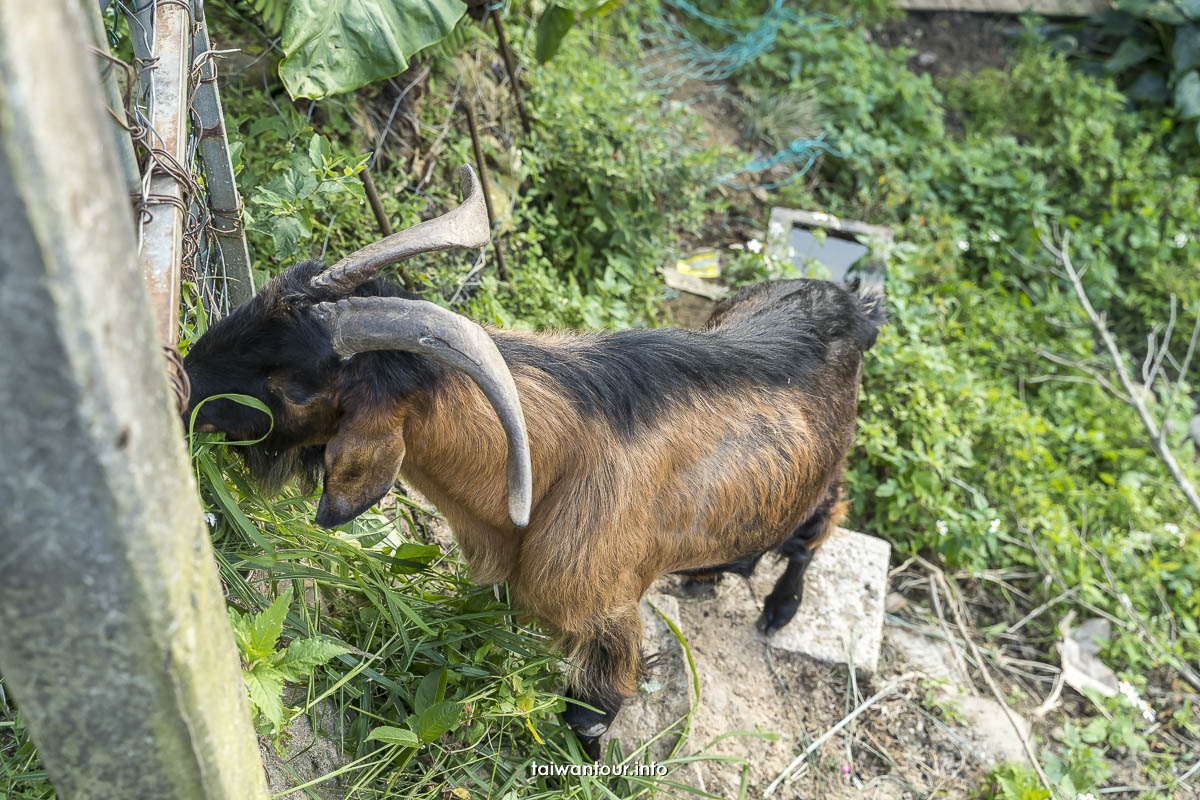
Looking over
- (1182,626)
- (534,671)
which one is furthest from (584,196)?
(1182,626)

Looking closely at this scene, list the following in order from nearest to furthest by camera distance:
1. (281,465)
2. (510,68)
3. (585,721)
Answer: (281,465) < (585,721) < (510,68)

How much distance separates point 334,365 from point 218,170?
2.83 feet

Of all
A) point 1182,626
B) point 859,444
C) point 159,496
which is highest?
point 159,496

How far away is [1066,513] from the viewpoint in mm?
5227

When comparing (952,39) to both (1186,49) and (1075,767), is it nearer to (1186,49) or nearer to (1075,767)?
(1186,49)

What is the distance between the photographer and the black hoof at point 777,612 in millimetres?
4023

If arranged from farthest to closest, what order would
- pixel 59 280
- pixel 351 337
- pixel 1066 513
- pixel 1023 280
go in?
pixel 1023 280
pixel 1066 513
pixel 351 337
pixel 59 280

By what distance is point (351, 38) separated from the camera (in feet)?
11.0

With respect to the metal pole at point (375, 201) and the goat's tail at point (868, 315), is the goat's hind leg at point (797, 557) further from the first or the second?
the metal pole at point (375, 201)

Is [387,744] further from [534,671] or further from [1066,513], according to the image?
[1066,513]

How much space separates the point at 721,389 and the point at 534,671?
1116 millimetres

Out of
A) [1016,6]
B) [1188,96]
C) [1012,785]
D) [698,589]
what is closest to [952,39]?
[1016,6]

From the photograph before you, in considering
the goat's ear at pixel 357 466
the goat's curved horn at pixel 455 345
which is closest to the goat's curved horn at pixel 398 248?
the goat's curved horn at pixel 455 345

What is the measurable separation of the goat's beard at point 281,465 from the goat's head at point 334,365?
10 centimetres
